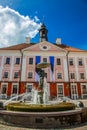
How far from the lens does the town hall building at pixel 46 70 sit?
92.9 feet

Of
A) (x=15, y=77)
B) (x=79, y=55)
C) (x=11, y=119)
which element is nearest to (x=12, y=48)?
(x=15, y=77)

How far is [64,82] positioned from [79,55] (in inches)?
319

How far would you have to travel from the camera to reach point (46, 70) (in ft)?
99.2

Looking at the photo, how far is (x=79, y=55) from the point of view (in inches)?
1278

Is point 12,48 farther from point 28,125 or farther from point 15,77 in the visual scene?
point 28,125

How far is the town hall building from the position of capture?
28.3m

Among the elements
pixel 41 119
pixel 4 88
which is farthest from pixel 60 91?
pixel 41 119

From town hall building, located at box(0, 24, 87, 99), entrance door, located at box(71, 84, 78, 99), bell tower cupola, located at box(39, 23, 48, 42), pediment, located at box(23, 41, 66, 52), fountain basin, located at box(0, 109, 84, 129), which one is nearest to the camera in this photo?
fountain basin, located at box(0, 109, 84, 129)

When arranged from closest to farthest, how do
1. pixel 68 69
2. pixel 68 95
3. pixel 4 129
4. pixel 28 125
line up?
1. pixel 4 129
2. pixel 28 125
3. pixel 68 95
4. pixel 68 69

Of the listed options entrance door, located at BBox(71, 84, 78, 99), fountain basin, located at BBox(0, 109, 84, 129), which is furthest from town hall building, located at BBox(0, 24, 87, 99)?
fountain basin, located at BBox(0, 109, 84, 129)

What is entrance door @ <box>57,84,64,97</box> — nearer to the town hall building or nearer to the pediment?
the town hall building

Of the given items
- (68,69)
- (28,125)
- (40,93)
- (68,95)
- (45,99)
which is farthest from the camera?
(68,69)

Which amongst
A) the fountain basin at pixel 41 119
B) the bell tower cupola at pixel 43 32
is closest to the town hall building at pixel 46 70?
the bell tower cupola at pixel 43 32

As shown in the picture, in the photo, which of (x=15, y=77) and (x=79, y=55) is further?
(x=79, y=55)
